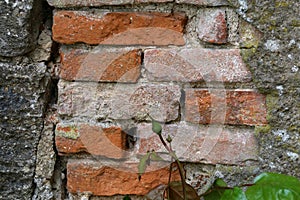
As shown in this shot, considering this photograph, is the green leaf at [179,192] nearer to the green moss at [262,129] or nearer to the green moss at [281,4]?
the green moss at [262,129]

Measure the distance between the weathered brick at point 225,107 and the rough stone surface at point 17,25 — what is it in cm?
38

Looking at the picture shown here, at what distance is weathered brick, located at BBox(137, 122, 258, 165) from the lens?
103 cm

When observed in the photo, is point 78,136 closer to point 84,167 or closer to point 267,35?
point 84,167

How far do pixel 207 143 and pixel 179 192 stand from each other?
15 centimetres

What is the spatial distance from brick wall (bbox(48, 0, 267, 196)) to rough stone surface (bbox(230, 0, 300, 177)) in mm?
23

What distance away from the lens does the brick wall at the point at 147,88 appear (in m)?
1.01

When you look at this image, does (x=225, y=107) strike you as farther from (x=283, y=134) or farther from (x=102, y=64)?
(x=102, y=64)

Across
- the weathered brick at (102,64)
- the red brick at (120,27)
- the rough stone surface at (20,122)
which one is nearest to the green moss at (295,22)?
the red brick at (120,27)

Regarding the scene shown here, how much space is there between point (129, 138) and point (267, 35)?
379 millimetres

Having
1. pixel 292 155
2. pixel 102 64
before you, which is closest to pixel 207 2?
pixel 102 64

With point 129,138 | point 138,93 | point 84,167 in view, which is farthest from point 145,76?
point 84,167

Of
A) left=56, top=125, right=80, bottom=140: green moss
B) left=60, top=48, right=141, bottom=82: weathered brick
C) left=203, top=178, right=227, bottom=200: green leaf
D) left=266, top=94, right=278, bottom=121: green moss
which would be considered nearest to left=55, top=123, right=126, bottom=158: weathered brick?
left=56, top=125, right=80, bottom=140: green moss

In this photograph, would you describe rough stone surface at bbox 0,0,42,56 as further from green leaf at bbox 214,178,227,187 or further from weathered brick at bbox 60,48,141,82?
green leaf at bbox 214,178,227,187

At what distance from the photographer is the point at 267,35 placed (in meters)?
0.98
